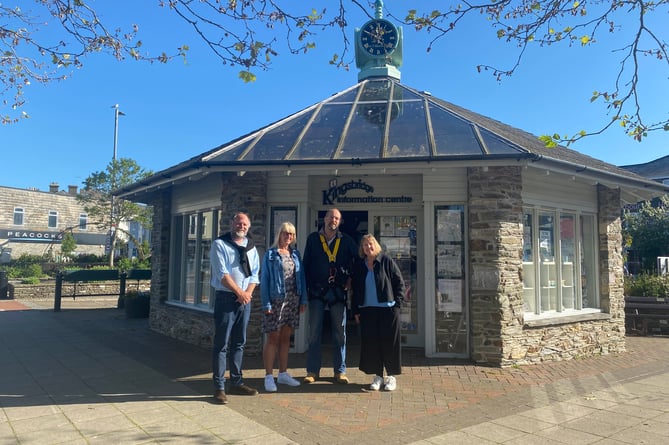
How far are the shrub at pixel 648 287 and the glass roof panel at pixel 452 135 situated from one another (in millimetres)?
8127

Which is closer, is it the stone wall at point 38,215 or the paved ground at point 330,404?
the paved ground at point 330,404

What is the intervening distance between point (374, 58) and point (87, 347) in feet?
26.5

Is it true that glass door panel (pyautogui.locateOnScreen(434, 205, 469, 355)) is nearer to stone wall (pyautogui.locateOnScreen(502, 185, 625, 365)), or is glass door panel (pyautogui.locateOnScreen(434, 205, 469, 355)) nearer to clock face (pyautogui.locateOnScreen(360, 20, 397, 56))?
stone wall (pyautogui.locateOnScreen(502, 185, 625, 365))

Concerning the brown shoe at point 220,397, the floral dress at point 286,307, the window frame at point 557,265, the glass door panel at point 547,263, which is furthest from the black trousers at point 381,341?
the glass door panel at point 547,263

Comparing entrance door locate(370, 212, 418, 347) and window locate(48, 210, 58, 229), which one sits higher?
window locate(48, 210, 58, 229)

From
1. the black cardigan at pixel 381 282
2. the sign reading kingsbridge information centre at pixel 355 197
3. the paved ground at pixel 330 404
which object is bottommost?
the paved ground at pixel 330 404

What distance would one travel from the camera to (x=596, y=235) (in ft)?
26.7

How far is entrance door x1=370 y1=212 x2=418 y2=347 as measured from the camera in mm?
7395

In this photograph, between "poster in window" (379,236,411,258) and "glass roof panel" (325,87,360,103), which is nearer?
"poster in window" (379,236,411,258)

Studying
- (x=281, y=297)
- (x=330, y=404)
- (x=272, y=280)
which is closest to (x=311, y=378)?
(x=330, y=404)

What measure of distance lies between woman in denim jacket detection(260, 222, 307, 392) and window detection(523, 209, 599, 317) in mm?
3871

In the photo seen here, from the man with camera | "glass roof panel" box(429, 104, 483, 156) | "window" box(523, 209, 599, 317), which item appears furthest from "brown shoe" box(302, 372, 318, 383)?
"window" box(523, 209, 599, 317)

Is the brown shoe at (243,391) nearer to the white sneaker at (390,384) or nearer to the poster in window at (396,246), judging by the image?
the white sneaker at (390,384)

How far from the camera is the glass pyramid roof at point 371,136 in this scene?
6133 mm
